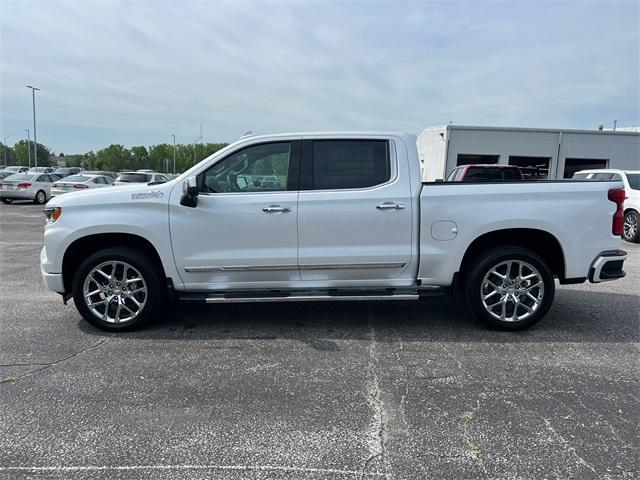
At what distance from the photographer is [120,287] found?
4582mm

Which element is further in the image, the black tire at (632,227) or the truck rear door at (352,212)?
the black tire at (632,227)

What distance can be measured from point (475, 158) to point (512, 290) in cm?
2369

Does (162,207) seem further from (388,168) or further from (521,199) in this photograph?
(521,199)

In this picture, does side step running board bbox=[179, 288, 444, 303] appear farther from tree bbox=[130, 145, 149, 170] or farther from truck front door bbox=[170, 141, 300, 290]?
tree bbox=[130, 145, 149, 170]

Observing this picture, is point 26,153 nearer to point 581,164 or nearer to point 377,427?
point 581,164

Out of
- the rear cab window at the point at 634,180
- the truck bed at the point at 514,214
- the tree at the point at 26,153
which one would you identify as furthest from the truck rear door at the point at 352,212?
the tree at the point at 26,153

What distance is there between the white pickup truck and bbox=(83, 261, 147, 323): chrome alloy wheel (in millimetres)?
13

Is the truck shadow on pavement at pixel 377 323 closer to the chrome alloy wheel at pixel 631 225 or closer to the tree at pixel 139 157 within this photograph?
the chrome alloy wheel at pixel 631 225

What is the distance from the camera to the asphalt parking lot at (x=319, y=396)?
8.58 feet

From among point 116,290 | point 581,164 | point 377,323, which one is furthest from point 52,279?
point 581,164

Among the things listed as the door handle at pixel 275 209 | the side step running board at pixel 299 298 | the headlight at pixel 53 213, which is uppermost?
the door handle at pixel 275 209

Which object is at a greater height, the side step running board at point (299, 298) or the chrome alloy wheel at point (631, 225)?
the chrome alloy wheel at point (631, 225)

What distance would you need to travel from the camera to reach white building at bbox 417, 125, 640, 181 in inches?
1018

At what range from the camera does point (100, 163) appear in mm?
86250
